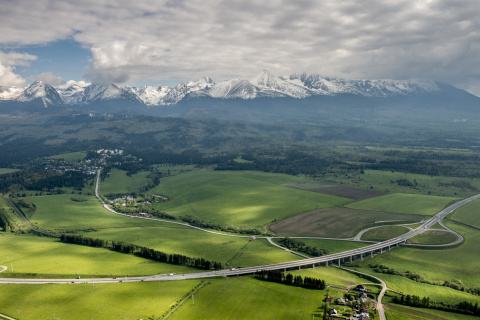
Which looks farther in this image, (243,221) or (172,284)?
(243,221)

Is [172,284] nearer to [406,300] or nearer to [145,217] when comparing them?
[406,300]

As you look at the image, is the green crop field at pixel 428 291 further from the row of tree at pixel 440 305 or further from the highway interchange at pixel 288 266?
the highway interchange at pixel 288 266

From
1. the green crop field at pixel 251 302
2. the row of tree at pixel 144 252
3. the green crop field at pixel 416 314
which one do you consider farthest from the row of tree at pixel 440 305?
the row of tree at pixel 144 252

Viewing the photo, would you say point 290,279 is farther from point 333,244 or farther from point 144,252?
point 144,252

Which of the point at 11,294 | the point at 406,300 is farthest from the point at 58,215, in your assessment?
the point at 406,300

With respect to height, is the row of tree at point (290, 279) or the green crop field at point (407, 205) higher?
the green crop field at point (407, 205)

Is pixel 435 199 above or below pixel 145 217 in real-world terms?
above

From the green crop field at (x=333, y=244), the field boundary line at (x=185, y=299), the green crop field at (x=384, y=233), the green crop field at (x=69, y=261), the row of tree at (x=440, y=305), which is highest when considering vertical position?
the green crop field at (x=384, y=233)
